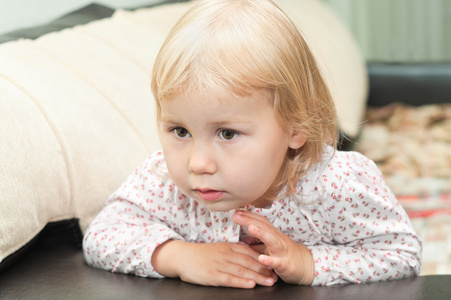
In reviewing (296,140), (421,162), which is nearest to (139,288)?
(296,140)

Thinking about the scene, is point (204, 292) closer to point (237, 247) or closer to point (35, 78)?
point (237, 247)

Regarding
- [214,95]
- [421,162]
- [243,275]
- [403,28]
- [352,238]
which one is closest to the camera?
[214,95]

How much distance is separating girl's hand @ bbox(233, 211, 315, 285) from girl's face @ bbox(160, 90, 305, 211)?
0.05 meters

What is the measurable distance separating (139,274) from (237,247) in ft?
0.55

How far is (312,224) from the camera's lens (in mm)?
1124

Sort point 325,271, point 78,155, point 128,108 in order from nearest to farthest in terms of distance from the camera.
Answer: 1. point 325,271
2. point 78,155
3. point 128,108

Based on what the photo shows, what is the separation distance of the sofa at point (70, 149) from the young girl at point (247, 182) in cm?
5

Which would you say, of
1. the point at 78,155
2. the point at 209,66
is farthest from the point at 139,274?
the point at 209,66

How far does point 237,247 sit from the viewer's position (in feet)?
3.53

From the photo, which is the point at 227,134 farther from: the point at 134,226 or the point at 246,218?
the point at 134,226

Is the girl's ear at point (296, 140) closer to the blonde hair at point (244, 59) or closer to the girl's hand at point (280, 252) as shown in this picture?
the blonde hair at point (244, 59)

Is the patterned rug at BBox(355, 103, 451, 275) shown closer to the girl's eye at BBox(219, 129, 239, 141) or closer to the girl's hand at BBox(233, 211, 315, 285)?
the girl's hand at BBox(233, 211, 315, 285)

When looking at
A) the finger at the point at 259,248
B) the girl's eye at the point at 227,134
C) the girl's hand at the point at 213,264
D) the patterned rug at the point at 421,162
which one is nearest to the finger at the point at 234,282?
the girl's hand at the point at 213,264

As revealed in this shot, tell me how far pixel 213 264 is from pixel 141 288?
119 millimetres
